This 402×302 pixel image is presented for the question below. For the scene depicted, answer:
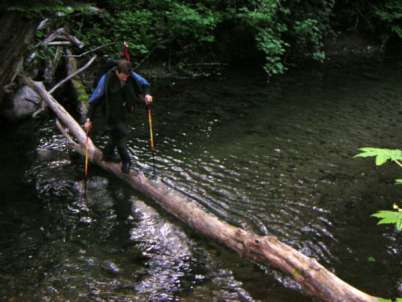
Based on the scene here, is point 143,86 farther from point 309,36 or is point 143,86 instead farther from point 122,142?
point 309,36

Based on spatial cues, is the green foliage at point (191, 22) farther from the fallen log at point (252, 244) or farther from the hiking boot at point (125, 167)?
the hiking boot at point (125, 167)

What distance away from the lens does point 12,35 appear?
7020 mm

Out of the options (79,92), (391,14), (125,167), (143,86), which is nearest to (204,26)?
(79,92)

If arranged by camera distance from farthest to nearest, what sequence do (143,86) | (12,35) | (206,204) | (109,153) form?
Answer: (109,153), (206,204), (143,86), (12,35)

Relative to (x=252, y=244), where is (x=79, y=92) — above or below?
above

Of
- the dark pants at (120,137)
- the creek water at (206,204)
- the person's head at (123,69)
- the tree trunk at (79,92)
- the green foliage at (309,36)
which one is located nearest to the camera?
the creek water at (206,204)

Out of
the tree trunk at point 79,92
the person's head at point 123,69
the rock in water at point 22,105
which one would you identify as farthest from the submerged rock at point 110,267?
the rock in water at point 22,105

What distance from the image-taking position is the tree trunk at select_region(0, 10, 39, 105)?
673 cm

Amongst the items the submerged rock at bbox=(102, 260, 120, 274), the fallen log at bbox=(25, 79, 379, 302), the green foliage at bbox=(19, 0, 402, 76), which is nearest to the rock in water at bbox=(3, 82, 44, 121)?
the fallen log at bbox=(25, 79, 379, 302)

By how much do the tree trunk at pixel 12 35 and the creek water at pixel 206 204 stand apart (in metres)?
2.28

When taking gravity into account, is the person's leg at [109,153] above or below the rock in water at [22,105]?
below

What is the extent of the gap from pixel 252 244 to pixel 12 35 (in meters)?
4.65

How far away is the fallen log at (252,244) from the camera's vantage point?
16.8 feet

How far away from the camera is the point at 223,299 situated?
573cm
